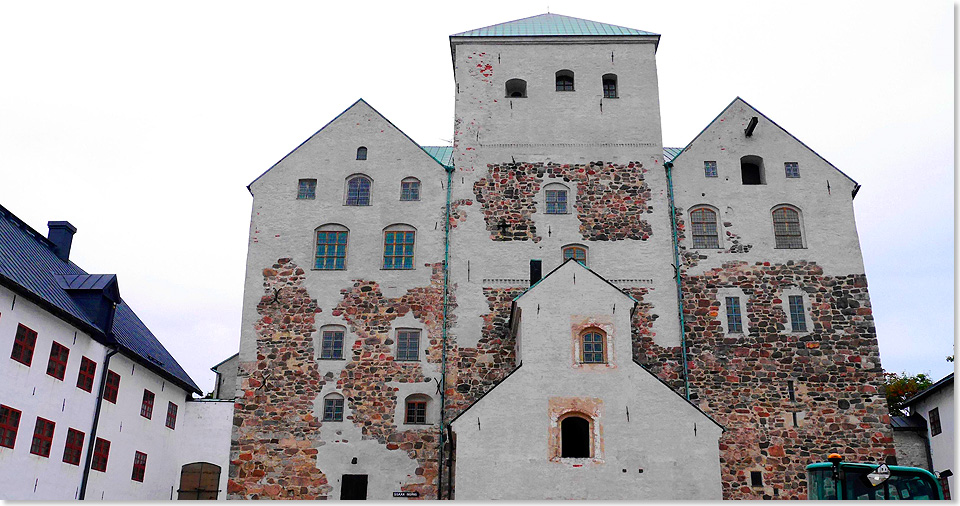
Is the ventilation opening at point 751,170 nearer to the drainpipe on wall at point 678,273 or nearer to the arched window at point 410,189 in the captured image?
the drainpipe on wall at point 678,273

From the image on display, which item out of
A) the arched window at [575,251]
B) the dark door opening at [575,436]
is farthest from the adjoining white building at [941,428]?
the arched window at [575,251]

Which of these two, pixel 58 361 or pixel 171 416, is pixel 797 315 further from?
pixel 58 361

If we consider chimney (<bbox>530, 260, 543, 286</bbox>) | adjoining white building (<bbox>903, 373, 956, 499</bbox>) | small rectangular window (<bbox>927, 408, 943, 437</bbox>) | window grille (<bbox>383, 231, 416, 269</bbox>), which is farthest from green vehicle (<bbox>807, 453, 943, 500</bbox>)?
window grille (<bbox>383, 231, 416, 269</bbox>)

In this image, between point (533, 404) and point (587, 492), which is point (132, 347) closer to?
point (533, 404)

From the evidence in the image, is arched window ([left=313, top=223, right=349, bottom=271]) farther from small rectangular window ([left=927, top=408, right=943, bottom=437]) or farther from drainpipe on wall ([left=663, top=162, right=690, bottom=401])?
small rectangular window ([left=927, top=408, right=943, bottom=437])

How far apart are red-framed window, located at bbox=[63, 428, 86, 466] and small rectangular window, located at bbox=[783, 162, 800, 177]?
23.1 metres

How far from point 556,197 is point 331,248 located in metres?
7.64

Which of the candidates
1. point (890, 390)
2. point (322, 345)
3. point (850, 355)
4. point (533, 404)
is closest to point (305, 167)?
point (322, 345)

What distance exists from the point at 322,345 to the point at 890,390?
25332mm

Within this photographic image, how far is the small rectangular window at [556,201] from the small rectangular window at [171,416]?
46.5 ft

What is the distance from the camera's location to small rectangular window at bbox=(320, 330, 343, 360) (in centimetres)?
2608

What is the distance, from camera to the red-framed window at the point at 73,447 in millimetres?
22484

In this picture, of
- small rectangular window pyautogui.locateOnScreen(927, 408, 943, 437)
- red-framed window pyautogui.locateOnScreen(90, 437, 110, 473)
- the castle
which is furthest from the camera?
small rectangular window pyautogui.locateOnScreen(927, 408, 943, 437)

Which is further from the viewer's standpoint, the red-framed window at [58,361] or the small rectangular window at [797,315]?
the small rectangular window at [797,315]
